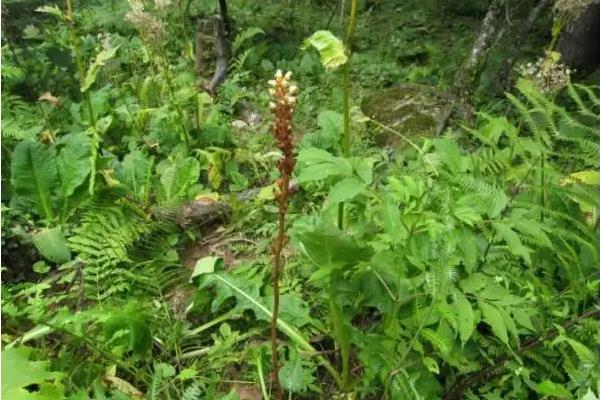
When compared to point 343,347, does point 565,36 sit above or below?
Answer: above

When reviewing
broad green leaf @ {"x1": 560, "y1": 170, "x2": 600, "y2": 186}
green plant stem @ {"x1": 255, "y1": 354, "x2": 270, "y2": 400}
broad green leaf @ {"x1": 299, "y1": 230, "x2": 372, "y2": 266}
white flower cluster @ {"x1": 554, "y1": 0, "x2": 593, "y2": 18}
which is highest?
white flower cluster @ {"x1": 554, "y1": 0, "x2": 593, "y2": 18}

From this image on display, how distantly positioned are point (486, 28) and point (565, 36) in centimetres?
124

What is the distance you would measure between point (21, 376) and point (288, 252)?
1.54 m

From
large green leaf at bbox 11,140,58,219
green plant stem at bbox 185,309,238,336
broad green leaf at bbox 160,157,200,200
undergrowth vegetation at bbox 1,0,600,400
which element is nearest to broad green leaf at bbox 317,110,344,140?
undergrowth vegetation at bbox 1,0,600,400

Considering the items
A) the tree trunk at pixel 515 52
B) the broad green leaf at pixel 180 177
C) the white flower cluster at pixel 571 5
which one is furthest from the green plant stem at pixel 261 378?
the tree trunk at pixel 515 52

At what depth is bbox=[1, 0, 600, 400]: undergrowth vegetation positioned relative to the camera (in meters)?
2.03

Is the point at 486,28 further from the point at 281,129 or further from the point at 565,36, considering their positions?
the point at 281,129

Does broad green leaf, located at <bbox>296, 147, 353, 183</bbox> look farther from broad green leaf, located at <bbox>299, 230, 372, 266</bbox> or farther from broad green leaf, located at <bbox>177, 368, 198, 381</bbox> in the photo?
broad green leaf, located at <bbox>177, 368, 198, 381</bbox>

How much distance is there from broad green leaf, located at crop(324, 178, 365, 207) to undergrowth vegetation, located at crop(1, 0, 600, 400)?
1 centimetres

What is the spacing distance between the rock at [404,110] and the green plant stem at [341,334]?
253 cm

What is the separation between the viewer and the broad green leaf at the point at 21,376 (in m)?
1.86

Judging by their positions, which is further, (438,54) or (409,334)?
(438,54)

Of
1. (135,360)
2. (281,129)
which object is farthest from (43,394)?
(281,129)

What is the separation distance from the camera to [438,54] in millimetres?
6348
